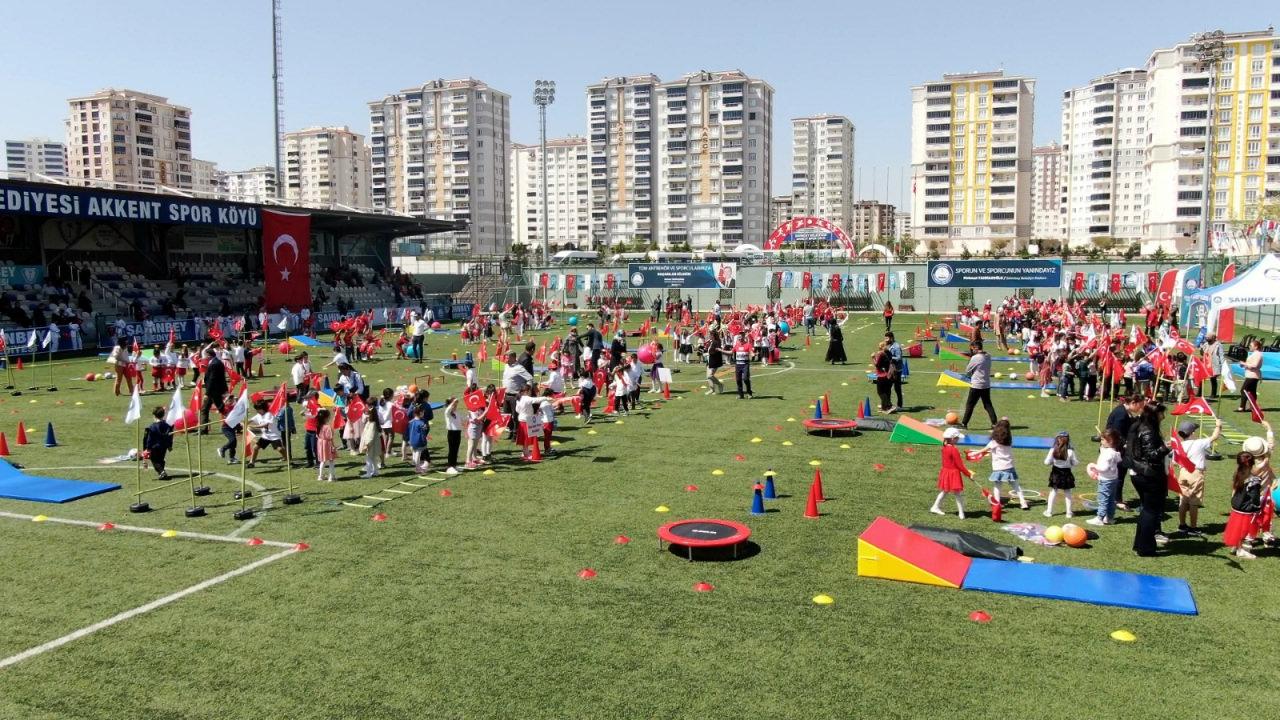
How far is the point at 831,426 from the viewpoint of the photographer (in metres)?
18.1

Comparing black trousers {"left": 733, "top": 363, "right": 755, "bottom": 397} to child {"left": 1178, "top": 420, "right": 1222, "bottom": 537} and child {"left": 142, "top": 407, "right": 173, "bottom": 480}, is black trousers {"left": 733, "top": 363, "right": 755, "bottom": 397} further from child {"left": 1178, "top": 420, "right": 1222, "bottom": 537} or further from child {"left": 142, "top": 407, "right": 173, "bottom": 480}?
child {"left": 142, "top": 407, "right": 173, "bottom": 480}

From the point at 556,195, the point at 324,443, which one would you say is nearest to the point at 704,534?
the point at 324,443

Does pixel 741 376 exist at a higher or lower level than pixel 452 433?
higher

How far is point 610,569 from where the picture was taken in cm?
1022

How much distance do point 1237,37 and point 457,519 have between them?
127819 millimetres

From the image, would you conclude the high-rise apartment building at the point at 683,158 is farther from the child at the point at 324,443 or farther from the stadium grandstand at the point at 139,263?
the child at the point at 324,443

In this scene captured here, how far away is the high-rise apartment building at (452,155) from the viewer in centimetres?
15075

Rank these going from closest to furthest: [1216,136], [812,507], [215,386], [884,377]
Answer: [812,507], [215,386], [884,377], [1216,136]

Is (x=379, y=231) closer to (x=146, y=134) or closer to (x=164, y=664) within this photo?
(x=164, y=664)

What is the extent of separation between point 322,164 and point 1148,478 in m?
201

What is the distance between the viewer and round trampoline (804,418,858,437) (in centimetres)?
1811

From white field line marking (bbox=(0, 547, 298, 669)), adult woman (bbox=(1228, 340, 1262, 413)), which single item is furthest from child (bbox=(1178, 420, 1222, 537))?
white field line marking (bbox=(0, 547, 298, 669))

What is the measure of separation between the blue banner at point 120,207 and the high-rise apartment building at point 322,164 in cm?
14800

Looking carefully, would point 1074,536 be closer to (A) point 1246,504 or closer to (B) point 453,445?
(A) point 1246,504
